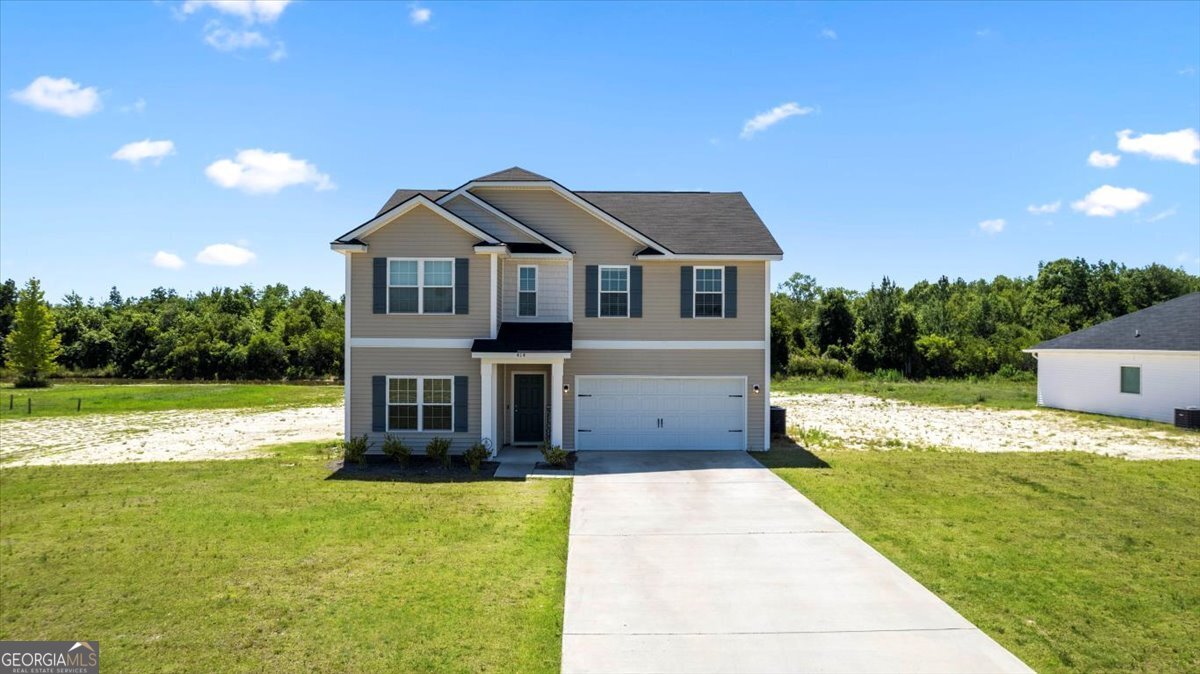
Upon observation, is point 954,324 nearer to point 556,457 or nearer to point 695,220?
point 695,220

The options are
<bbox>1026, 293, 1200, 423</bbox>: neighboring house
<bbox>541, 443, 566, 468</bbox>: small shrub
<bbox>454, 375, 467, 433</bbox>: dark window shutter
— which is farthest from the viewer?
<bbox>1026, 293, 1200, 423</bbox>: neighboring house

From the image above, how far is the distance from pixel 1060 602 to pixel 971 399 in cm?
2758

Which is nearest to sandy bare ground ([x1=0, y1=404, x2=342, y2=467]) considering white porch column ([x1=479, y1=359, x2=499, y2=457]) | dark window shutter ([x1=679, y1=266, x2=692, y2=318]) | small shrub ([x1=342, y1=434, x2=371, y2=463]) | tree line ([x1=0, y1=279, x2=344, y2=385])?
small shrub ([x1=342, y1=434, x2=371, y2=463])

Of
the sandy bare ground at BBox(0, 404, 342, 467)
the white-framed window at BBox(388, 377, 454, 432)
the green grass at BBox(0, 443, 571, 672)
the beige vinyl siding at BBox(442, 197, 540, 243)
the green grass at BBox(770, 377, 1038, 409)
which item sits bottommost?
the green grass at BBox(0, 443, 571, 672)

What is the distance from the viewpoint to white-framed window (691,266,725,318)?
59.6 ft

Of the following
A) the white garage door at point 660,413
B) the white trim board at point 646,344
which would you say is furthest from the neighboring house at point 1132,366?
the white garage door at point 660,413

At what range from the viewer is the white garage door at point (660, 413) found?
717 inches

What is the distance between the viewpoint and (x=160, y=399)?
33.8 m

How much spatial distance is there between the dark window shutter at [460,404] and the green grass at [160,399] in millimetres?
18131

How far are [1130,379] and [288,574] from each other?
31.8 metres

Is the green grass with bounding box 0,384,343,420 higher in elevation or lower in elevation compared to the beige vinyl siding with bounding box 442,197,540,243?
lower

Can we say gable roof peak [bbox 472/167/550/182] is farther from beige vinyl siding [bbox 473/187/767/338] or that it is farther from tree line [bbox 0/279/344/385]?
tree line [bbox 0/279/344/385]

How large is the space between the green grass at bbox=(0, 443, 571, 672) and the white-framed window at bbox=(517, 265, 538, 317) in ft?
19.9

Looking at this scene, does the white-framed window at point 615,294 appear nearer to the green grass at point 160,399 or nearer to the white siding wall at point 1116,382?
the green grass at point 160,399
